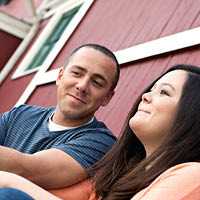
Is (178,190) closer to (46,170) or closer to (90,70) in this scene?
(46,170)

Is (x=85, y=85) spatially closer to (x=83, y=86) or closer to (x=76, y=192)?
(x=83, y=86)

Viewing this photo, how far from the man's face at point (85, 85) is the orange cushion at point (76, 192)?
0.44 metres

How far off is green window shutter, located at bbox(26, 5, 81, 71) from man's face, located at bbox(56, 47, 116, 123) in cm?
439

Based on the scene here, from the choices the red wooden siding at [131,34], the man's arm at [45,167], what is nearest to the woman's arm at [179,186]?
the man's arm at [45,167]

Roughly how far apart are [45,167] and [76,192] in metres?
0.22

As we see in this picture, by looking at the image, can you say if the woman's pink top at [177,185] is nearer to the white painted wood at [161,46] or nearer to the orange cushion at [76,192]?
the orange cushion at [76,192]

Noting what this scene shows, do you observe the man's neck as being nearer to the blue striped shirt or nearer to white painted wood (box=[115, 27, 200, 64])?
the blue striped shirt

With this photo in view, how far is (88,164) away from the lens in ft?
6.26

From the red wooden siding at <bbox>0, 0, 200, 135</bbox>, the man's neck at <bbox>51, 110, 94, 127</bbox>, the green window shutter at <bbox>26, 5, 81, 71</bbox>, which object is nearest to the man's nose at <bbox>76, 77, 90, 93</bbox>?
the man's neck at <bbox>51, 110, 94, 127</bbox>

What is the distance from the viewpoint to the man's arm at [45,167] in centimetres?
172

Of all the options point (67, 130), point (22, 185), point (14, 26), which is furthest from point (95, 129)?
point (14, 26)

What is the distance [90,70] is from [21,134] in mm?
595

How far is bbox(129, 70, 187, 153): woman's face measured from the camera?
1.59 meters

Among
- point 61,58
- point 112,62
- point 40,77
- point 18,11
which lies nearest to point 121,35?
point 61,58
